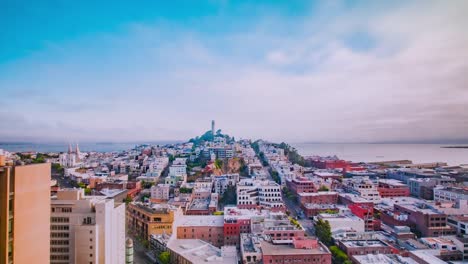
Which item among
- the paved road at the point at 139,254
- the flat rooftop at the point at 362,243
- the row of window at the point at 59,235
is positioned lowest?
the paved road at the point at 139,254

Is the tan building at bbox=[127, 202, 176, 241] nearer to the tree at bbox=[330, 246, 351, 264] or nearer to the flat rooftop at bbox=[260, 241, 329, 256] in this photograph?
the flat rooftop at bbox=[260, 241, 329, 256]

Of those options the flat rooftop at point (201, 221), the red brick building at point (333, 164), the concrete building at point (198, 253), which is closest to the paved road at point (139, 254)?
the concrete building at point (198, 253)

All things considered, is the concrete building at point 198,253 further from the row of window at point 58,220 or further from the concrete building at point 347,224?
the concrete building at point 347,224

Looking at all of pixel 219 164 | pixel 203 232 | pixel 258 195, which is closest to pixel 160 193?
pixel 258 195

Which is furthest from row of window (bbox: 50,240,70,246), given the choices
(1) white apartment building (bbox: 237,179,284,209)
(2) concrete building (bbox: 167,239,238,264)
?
(1) white apartment building (bbox: 237,179,284,209)

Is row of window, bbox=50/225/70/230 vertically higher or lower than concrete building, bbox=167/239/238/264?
higher
